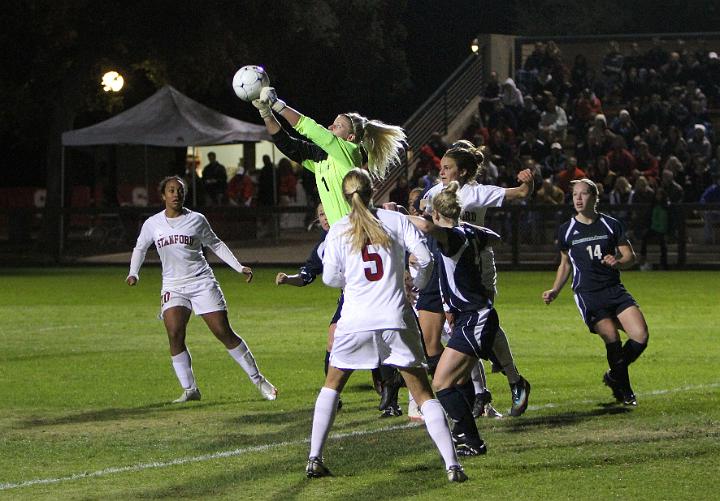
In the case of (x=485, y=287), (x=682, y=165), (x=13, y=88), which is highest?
(x=13, y=88)

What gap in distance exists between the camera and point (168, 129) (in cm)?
3369

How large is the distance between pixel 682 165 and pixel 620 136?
1.62m

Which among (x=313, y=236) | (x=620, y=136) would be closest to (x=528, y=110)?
(x=620, y=136)

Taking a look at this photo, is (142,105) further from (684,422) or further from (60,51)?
(684,422)

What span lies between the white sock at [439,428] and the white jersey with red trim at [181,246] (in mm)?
4236

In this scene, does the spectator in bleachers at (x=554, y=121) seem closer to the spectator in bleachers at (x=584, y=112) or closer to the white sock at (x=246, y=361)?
the spectator in bleachers at (x=584, y=112)

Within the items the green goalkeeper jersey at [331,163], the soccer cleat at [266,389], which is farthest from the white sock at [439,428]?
the soccer cleat at [266,389]

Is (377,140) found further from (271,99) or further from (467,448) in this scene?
(467,448)

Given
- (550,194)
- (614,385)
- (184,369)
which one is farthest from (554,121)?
(614,385)

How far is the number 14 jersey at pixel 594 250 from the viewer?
443 inches

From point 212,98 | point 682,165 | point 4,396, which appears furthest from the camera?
point 212,98

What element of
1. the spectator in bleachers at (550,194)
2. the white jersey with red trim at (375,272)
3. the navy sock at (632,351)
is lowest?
the navy sock at (632,351)

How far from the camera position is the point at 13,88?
35156 mm

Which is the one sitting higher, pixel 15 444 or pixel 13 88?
pixel 13 88
